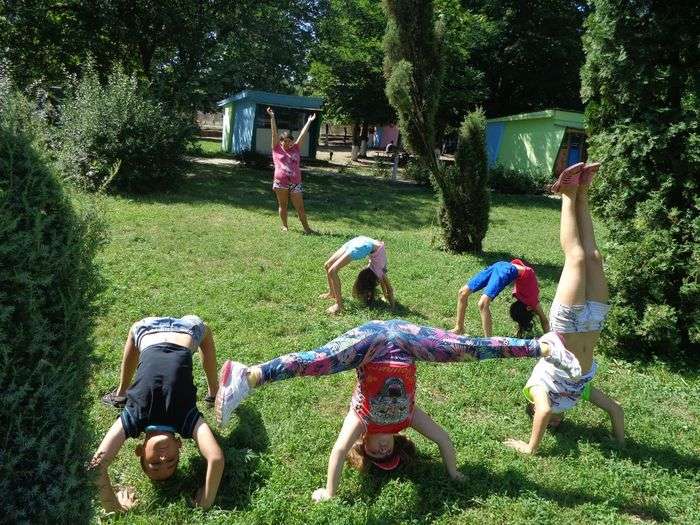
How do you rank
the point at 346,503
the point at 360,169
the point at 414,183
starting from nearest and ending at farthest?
the point at 346,503 < the point at 414,183 < the point at 360,169

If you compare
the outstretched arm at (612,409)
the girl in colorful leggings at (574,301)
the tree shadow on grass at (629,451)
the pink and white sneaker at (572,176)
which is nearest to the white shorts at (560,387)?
the girl in colorful leggings at (574,301)

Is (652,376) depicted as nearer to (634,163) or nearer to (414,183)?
(634,163)

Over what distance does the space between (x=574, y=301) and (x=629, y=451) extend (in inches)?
47.2

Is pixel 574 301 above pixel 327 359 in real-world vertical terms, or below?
above

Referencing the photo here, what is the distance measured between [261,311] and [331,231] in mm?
4878

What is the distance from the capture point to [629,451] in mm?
3916

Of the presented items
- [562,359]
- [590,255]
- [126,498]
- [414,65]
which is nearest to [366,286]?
[590,255]

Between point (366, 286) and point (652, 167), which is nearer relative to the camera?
point (652, 167)

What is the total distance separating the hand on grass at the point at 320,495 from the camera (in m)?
3.25

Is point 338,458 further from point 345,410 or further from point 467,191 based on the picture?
point 467,191

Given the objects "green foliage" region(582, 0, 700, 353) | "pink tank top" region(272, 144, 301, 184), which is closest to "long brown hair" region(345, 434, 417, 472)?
"green foliage" region(582, 0, 700, 353)

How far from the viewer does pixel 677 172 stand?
5.43 m

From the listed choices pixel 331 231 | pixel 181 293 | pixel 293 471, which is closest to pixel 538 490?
pixel 293 471

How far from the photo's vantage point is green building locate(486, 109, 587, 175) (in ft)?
68.5
